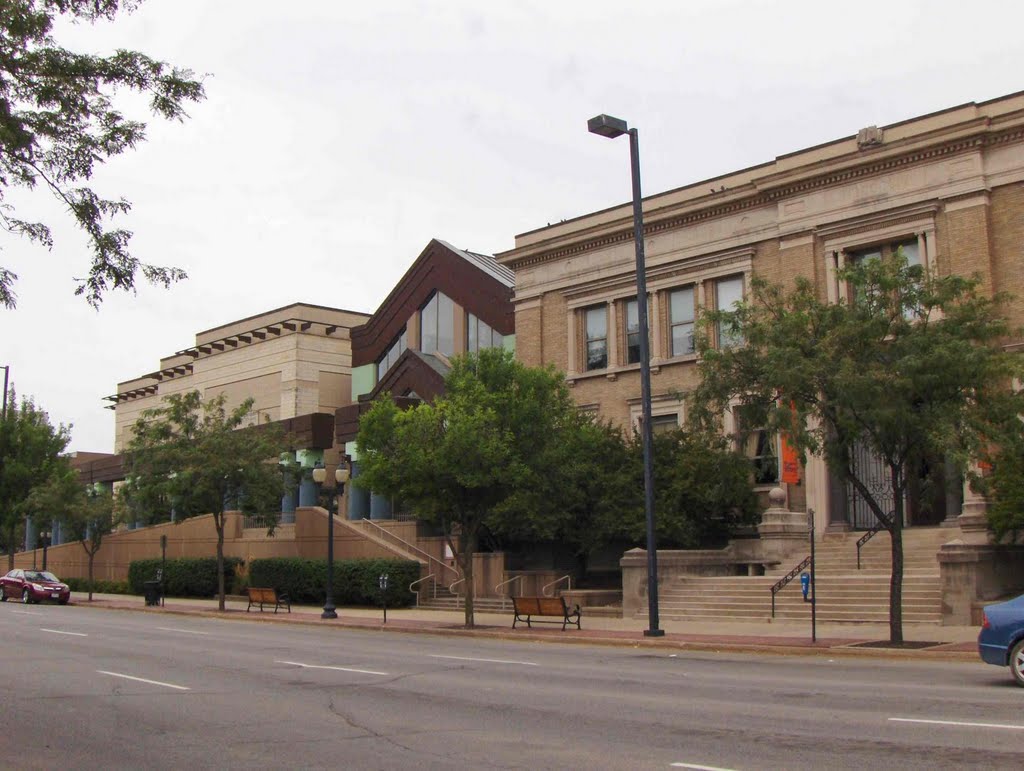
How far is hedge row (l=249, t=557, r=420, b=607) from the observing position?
115 feet

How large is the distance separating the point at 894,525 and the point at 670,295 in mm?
17195


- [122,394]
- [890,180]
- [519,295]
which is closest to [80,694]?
[890,180]

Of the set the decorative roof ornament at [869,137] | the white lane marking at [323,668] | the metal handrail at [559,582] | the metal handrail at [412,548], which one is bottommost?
the white lane marking at [323,668]

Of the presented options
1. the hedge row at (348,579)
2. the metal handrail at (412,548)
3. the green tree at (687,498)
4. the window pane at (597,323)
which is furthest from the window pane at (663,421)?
the hedge row at (348,579)

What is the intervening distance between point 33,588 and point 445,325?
18358mm

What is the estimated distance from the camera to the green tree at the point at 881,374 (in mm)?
18547

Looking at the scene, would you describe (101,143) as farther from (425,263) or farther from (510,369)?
(425,263)

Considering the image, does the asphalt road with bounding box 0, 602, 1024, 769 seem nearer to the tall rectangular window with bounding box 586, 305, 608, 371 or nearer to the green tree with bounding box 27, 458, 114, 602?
the tall rectangular window with bounding box 586, 305, 608, 371

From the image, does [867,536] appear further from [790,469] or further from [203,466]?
[203,466]

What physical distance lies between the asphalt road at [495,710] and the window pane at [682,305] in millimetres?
16930

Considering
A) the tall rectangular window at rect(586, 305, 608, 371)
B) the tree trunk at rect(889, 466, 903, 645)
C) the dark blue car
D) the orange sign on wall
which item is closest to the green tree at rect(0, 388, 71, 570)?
the tall rectangular window at rect(586, 305, 608, 371)

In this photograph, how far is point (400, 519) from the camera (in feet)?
138

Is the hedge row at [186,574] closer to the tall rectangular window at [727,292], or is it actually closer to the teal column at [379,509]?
the teal column at [379,509]

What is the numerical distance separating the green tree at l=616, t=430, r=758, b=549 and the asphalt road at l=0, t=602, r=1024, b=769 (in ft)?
32.5
